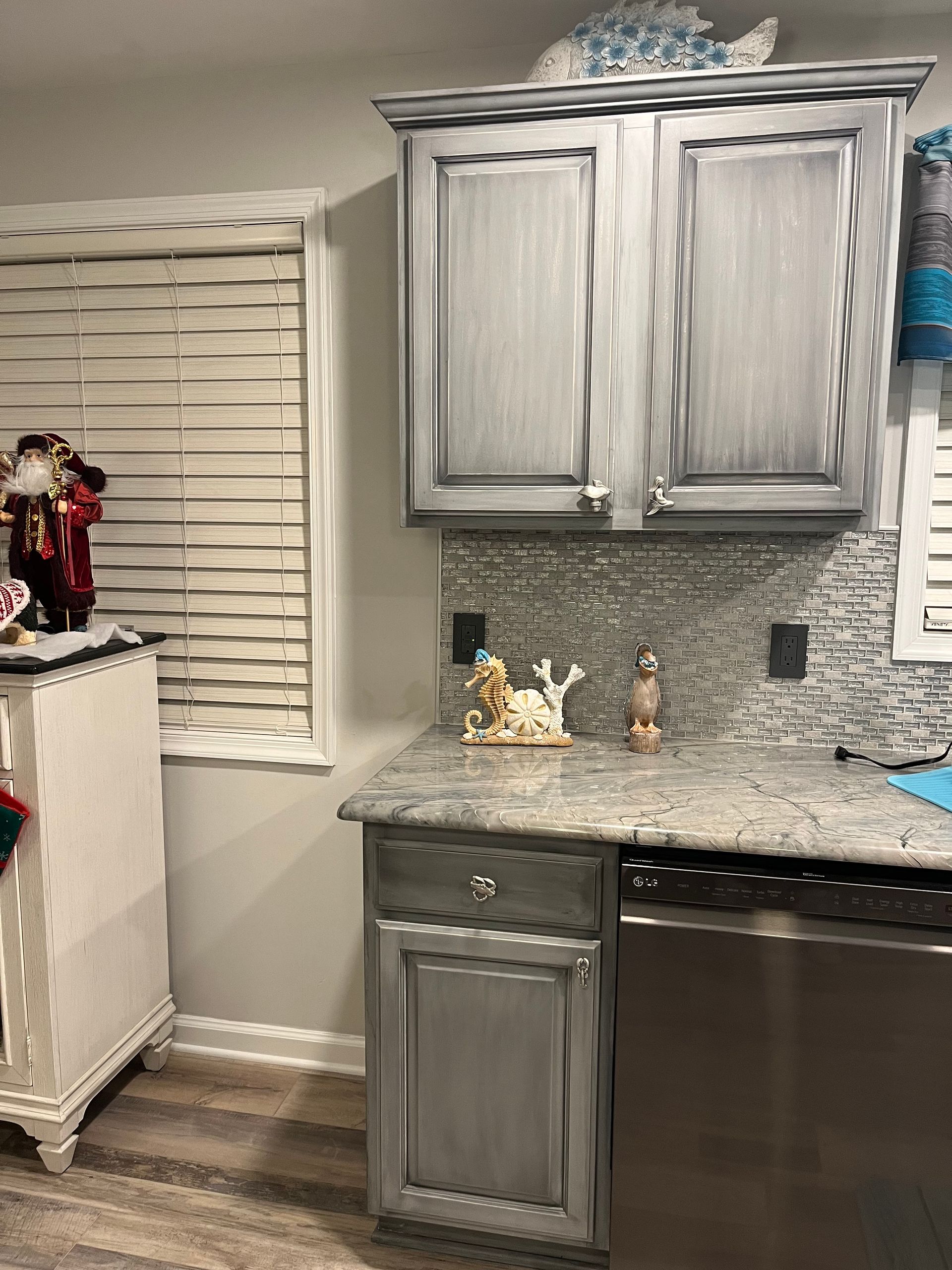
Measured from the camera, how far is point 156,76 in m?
2.36

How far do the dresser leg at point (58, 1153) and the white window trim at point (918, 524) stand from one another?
7.41ft

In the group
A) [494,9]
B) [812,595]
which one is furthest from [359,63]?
[812,595]

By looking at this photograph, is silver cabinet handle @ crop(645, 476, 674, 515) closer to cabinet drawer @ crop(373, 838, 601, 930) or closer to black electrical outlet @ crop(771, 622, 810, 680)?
black electrical outlet @ crop(771, 622, 810, 680)

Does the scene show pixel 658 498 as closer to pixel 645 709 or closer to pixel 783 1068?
pixel 645 709

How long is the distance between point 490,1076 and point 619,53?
209cm

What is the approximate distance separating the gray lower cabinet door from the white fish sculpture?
1.77 m

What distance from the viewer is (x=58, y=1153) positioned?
2.12m

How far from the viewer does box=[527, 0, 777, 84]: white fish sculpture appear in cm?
186

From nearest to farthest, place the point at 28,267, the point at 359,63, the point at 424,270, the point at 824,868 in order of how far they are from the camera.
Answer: the point at 824,868, the point at 424,270, the point at 359,63, the point at 28,267

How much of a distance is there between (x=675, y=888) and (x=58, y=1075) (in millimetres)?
1502

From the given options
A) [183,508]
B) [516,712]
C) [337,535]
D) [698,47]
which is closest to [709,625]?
[516,712]

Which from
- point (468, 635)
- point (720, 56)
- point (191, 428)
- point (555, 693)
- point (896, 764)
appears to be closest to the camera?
point (720, 56)

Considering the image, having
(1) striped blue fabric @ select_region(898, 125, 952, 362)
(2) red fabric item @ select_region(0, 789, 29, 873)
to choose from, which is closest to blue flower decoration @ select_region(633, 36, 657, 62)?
(1) striped blue fabric @ select_region(898, 125, 952, 362)

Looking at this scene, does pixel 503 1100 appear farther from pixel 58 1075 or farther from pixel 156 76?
pixel 156 76
